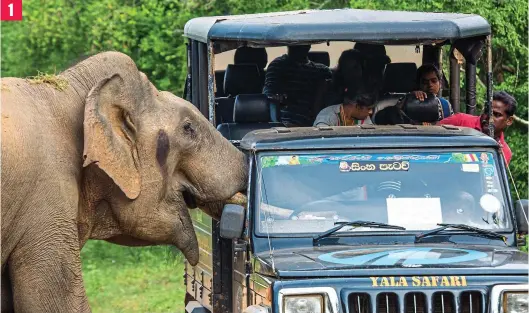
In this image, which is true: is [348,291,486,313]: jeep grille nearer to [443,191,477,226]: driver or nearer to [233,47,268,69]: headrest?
[443,191,477,226]: driver

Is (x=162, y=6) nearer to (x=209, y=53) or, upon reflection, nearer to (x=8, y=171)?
(x=209, y=53)

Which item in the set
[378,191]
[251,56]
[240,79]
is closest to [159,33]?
[251,56]

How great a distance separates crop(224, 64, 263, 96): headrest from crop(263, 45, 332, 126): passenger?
11cm

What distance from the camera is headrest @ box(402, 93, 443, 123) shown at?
10109mm

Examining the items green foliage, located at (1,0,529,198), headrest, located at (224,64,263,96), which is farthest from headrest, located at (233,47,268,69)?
green foliage, located at (1,0,529,198)

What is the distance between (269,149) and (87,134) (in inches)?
46.3

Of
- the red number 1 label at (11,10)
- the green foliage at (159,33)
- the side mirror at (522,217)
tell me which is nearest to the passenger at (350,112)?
the side mirror at (522,217)

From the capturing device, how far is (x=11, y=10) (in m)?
16.6

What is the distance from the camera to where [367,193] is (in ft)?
26.9

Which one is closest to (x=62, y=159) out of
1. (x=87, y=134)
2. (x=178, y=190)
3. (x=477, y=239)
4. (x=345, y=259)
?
(x=87, y=134)

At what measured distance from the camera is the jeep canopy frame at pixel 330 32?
916 centimetres

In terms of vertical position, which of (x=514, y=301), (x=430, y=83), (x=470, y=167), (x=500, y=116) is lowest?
(x=514, y=301)

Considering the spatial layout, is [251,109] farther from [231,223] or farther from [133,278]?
[133,278]

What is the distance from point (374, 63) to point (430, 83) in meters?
0.51
